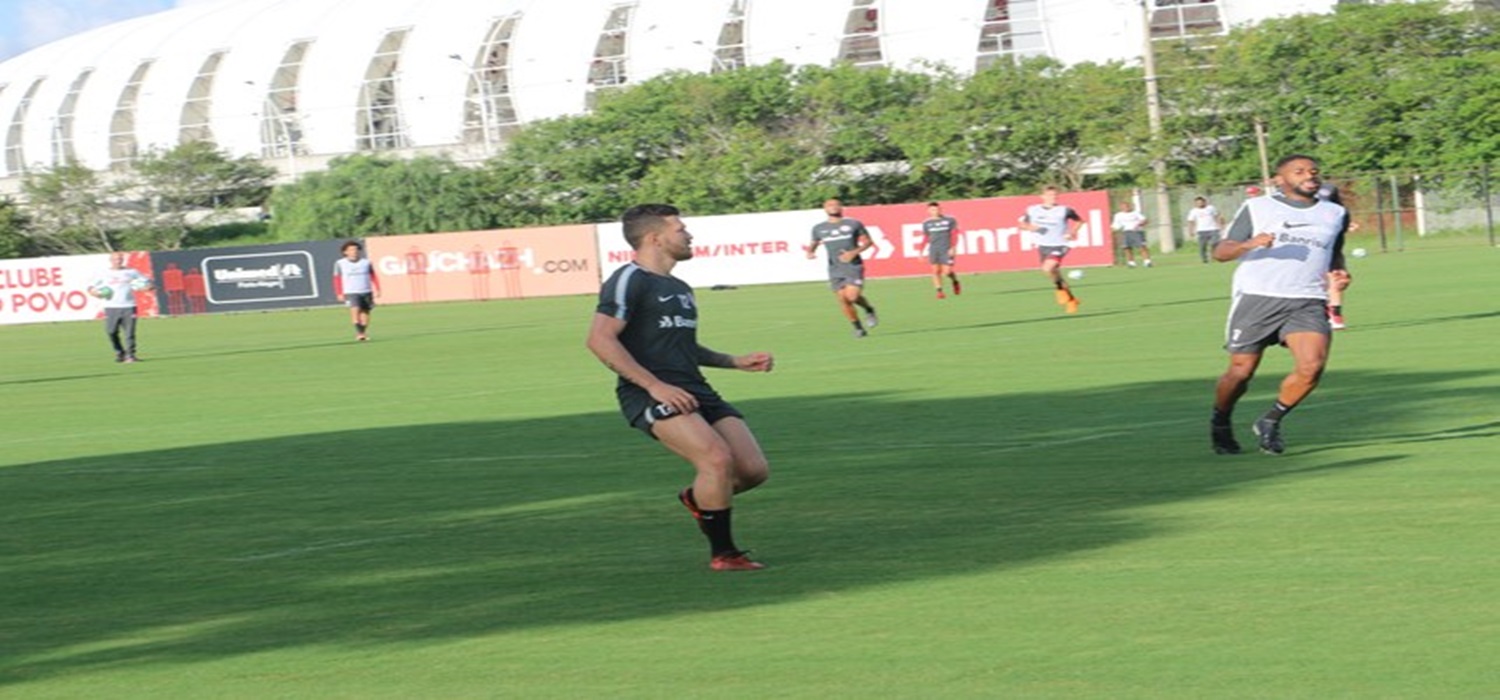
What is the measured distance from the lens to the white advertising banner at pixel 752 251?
54781 mm

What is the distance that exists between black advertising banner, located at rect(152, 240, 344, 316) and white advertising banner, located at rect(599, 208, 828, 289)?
861 centimetres

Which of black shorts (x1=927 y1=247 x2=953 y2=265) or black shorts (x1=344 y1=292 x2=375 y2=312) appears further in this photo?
black shorts (x1=927 y1=247 x2=953 y2=265)

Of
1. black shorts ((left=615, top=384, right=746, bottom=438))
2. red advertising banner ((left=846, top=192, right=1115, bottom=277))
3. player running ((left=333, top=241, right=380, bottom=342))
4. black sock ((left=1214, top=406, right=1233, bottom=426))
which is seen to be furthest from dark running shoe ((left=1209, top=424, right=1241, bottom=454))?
red advertising banner ((left=846, top=192, right=1115, bottom=277))

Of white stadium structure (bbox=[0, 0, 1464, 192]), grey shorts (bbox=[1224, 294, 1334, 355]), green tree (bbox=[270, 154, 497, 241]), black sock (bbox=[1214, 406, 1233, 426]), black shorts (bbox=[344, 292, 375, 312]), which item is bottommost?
black sock (bbox=[1214, 406, 1233, 426])

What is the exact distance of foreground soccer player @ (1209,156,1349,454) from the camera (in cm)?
1335

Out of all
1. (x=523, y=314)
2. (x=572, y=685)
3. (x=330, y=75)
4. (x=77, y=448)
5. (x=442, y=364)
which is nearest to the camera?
(x=572, y=685)

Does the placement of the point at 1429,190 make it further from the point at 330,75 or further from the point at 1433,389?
the point at 330,75

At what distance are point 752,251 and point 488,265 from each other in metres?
7.61

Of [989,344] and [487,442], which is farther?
[989,344]

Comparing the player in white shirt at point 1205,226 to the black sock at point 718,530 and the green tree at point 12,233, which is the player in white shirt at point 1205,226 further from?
the green tree at point 12,233

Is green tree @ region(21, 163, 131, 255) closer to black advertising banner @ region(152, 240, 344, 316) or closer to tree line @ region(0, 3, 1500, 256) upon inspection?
tree line @ region(0, 3, 1500, 256)

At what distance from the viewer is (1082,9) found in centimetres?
8412

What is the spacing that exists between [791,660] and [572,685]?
0.82 m

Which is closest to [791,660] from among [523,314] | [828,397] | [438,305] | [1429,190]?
[828,397]
